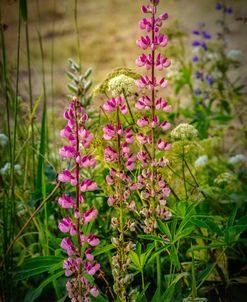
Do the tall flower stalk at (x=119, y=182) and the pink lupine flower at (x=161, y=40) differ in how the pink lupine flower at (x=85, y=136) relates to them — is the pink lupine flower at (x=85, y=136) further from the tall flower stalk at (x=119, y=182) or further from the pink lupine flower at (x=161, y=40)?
the pink lupine flower at (x=161, y=40)

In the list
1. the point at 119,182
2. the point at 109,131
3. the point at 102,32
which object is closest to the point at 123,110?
the point at 109,131

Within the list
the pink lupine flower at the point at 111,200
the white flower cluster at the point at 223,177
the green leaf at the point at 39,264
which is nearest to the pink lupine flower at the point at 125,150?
the pink lupine flower at the point at 111,200

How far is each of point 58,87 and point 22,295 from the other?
10.5ft

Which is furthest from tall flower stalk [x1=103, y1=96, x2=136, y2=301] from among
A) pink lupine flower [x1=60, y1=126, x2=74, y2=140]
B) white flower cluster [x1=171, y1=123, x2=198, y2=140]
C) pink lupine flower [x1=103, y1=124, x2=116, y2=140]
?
white flower cluster [x1=171, y1=123, x2=198, y2=140]

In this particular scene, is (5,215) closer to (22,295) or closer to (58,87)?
(22,295)

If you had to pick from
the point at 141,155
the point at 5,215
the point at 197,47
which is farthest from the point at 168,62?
the point at 197,47

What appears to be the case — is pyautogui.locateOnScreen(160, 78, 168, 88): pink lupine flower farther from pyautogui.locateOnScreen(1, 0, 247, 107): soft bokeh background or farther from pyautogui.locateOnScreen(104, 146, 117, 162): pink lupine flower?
pyautogui.locateOnScreen(1, 0, 247, 107): soft bokeh background

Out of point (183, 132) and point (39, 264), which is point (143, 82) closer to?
point (183, 132)

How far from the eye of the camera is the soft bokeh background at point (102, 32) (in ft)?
16.9

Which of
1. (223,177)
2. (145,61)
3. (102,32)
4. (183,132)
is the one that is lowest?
(223,177)

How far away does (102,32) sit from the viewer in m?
6.57

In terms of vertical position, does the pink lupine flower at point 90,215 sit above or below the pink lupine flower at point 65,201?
below

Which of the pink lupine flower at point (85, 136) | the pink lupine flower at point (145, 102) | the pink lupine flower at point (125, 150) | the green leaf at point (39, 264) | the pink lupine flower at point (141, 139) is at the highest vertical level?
the pink lupine flower at point (145, 102)

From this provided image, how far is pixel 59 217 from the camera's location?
6.57 ft
